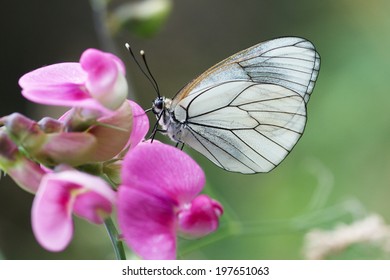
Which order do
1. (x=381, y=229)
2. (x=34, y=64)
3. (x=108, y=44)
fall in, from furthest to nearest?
(x=34, y=64) → (x=108, y=44) → (x=381, y=229)

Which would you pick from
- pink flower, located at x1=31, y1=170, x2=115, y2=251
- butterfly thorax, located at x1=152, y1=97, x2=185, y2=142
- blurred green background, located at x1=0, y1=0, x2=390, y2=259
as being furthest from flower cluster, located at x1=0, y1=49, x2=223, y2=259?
blurred green background, located at x1=0, y1=0, x2=390, y2=259

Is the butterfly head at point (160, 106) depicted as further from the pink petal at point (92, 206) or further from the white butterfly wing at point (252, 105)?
the pink petal at point (92, 206)

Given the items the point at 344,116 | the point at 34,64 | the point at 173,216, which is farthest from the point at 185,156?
the point at 34,64

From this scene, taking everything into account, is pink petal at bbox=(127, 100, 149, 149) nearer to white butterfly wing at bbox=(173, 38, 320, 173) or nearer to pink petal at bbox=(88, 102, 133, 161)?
pink petal at bbox=(88, 102, 133, 161)

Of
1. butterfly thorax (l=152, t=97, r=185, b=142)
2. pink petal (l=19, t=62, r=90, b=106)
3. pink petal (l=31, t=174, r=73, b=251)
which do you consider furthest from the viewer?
butterfly thorax (l=152, t=97, r=185, b=142)

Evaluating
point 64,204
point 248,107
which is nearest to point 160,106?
point 248,107

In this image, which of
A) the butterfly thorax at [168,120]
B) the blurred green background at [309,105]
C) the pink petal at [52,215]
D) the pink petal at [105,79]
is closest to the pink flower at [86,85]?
the pink petal at [105,79]

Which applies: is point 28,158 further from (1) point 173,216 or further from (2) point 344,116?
(2) point 344,116
